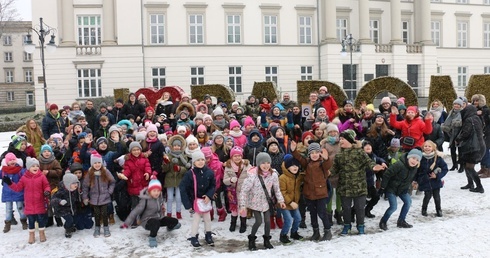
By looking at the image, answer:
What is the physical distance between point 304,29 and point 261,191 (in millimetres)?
28424

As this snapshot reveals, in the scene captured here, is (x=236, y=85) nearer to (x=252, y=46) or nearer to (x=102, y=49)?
(x=252, y=46)

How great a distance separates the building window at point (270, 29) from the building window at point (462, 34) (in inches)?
659

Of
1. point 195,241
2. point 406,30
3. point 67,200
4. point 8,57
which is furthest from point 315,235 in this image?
point 8,57

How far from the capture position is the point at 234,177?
27.4 feet

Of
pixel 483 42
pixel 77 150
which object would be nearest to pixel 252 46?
pixel 483 42

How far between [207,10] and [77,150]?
24.7 metres

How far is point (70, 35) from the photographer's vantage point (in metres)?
30.2

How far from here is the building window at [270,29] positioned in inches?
1313

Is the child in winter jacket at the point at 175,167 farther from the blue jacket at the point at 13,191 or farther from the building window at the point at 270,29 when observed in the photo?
the building window at the point at 270,29

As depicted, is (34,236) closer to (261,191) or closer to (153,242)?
(153,242)

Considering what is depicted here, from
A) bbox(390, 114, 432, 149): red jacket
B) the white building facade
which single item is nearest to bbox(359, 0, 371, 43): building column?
the white building facade

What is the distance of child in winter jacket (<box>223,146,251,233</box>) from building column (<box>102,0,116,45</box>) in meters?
24.4

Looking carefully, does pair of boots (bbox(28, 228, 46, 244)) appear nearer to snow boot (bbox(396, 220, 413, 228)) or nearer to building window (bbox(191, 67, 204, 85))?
snow boot (bbox(396, 220, 413, 228))

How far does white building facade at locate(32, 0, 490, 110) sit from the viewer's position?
3034cm
